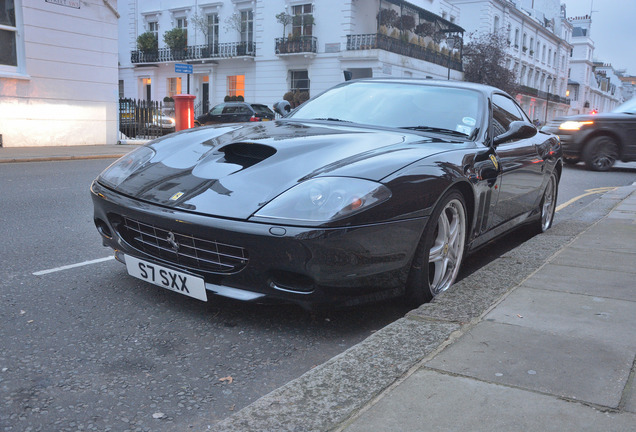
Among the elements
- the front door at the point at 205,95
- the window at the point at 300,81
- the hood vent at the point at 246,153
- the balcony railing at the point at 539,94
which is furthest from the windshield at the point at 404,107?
the balcony railing at the point at 539,94

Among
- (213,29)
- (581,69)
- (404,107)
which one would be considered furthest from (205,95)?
(581,69)

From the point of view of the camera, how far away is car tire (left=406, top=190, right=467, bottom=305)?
3119mm

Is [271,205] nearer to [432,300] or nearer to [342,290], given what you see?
[342,290]

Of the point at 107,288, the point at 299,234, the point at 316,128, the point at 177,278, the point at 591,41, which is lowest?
the point at 107,288

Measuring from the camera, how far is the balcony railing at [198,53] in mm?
35781

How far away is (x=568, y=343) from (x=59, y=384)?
2079mm

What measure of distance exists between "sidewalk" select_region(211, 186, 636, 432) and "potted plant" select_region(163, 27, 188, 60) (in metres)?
37.6

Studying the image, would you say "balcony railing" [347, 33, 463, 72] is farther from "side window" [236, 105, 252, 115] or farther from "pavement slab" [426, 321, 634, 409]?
"pavement slab" [426, 321, 634, 409]

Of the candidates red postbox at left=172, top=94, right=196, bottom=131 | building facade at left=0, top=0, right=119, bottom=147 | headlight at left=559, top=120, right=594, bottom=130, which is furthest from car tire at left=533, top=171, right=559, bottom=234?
red postbox at left=172, top=94, right=196, bottom=131

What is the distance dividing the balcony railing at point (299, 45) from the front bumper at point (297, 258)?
31500 mm

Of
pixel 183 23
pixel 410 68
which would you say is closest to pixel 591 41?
pixel 410 68

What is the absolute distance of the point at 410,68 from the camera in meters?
A: 34.7

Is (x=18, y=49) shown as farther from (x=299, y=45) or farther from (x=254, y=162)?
(x=299, y=45)

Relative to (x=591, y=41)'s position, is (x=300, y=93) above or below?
below
